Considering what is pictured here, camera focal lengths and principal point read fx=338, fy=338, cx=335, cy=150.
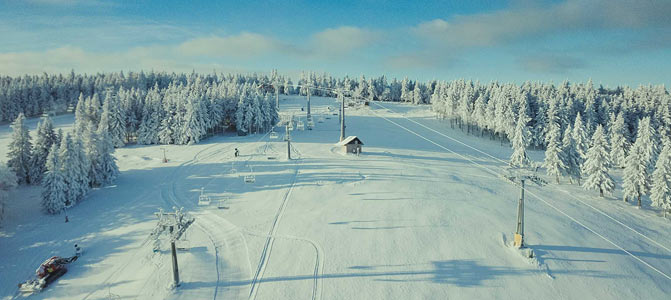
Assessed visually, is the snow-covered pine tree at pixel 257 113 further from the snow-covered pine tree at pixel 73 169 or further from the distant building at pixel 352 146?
the snow-covered pine tree at pixel 73 169

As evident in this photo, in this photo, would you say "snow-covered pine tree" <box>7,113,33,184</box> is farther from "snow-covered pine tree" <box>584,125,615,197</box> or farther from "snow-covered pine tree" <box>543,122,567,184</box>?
"snow-covered pine tree" <box>584,125,615,197</box>

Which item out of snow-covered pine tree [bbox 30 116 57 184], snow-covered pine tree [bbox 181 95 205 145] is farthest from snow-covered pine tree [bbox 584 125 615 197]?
snow-covered pine tree [bbox 30 116 57 184]

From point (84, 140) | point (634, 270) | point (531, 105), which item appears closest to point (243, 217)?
point (84, 140)

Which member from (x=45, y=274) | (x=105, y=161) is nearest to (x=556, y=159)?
(x=45, y=274)

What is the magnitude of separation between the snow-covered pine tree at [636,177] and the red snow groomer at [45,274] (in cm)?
5594

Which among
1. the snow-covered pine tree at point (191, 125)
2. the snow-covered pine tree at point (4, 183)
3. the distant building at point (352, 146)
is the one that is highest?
the snow-covered pine tree at point (191, 125)

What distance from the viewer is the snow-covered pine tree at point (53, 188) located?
108 ft

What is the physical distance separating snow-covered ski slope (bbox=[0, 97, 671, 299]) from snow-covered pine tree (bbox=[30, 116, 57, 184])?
2.36m

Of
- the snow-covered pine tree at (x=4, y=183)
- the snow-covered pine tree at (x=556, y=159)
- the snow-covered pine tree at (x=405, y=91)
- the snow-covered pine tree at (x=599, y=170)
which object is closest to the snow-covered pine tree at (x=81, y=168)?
the snow-covered pine tree at (x=4, y=183)

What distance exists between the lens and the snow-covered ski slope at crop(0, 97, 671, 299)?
20.2 metres

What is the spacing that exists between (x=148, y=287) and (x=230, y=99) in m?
63.4

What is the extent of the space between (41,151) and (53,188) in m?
16.7

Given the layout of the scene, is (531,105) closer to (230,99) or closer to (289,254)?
(230,99)

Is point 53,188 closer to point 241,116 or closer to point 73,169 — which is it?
point 73,169
